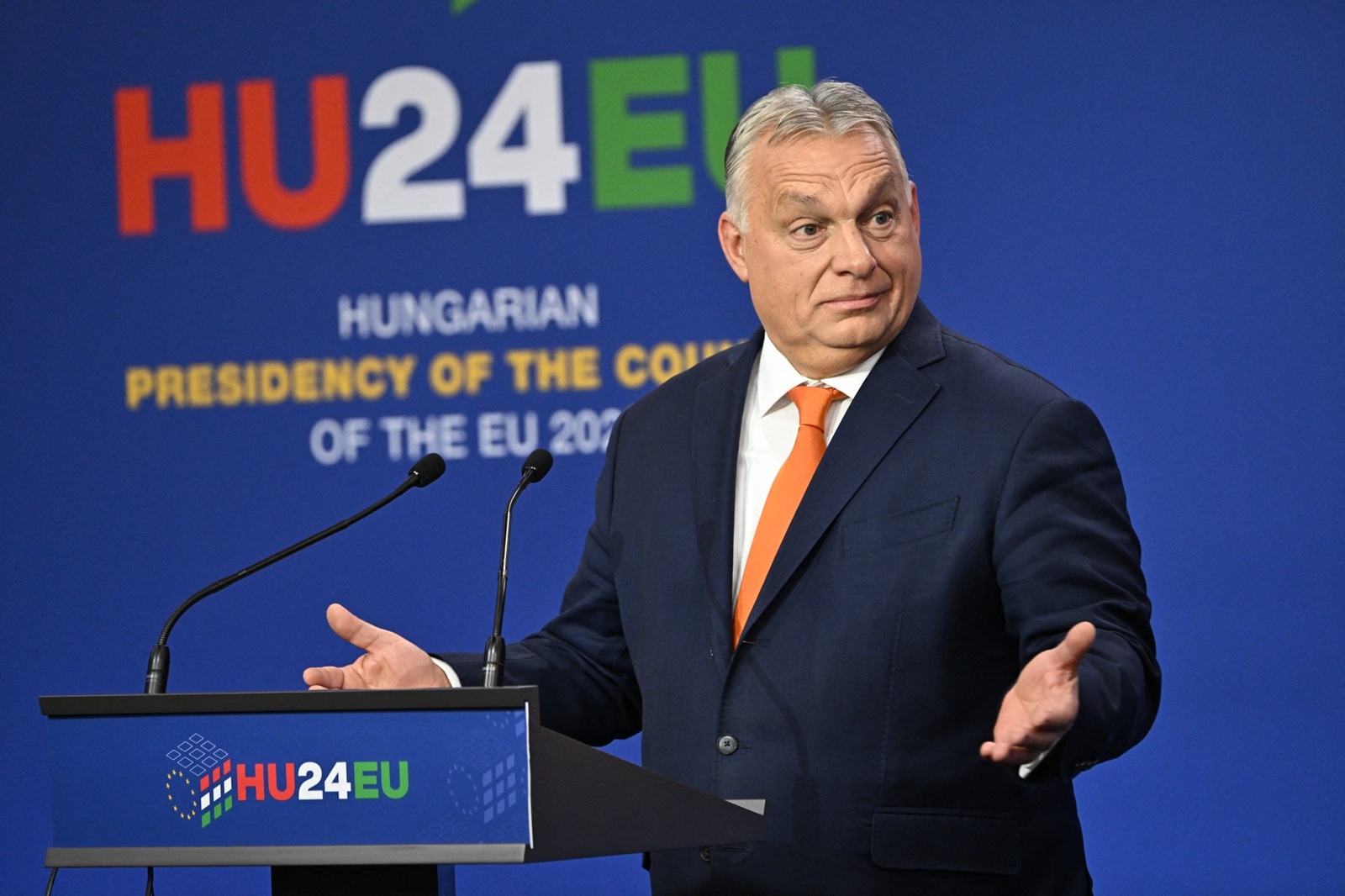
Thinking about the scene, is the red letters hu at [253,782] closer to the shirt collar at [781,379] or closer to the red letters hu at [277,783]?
the red letters hu at [277,783]

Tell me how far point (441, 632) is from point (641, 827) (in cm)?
225

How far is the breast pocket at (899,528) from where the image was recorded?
184cm

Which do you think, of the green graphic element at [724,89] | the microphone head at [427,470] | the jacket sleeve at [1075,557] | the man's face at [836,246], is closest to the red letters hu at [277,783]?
the microphone head at [427,470]

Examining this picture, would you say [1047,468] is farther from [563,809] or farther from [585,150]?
[585,150]

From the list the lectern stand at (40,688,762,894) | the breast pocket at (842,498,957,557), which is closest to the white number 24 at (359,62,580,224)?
the breast pocket at (842,498,957,557)

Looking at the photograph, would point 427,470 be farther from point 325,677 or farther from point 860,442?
point 860,442

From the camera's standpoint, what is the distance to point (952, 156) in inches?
135

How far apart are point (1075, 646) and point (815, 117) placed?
3.09ft

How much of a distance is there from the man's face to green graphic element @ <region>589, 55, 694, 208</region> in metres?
1.48

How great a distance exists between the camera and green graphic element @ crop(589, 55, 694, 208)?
3.52 meters

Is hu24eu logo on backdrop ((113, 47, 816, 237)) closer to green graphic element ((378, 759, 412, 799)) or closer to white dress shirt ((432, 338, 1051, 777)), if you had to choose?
white dress shirt ((432, 338, 1051, 777))

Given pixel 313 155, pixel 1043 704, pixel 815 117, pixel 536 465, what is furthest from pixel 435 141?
pixel 1043 704

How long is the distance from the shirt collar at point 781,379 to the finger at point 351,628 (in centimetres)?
69

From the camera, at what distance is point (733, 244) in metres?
2.22
